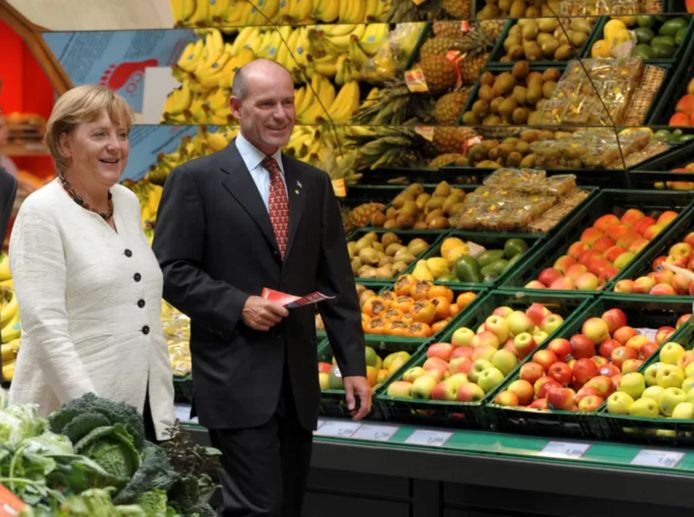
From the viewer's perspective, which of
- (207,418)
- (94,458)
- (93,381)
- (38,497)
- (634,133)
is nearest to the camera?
(38,497)

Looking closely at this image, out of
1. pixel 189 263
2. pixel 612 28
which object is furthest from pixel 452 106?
pixel 189 263

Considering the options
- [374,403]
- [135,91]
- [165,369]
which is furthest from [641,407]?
[135,91]

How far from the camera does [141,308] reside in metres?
3.44

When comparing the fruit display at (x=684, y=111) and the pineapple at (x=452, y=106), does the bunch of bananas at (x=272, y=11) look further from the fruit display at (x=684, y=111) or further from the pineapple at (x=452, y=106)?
the fruit display at (x=684, y=111)

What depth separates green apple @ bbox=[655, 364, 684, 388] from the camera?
14.5 ft

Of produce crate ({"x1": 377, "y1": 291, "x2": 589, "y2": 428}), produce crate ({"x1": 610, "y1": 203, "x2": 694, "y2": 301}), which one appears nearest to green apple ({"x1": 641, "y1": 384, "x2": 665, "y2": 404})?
produce crate ({"x1": 377, "y1": 291, "x2": 589, "y2": 428})

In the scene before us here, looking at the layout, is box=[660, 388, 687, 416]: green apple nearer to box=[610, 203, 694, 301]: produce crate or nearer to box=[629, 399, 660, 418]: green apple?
box=[629, 399, 660, 418]: green apple

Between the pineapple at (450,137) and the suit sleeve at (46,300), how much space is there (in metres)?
2.81

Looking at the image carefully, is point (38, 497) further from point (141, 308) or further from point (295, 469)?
point (295, 469)

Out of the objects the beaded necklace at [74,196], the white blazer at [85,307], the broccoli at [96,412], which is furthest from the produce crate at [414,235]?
the broccoli at [96,412]

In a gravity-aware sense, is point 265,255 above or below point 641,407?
above

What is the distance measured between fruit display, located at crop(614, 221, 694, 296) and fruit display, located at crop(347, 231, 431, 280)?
97 cm

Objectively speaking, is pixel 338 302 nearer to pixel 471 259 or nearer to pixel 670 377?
pixel 670 377

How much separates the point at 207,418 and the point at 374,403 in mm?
921
